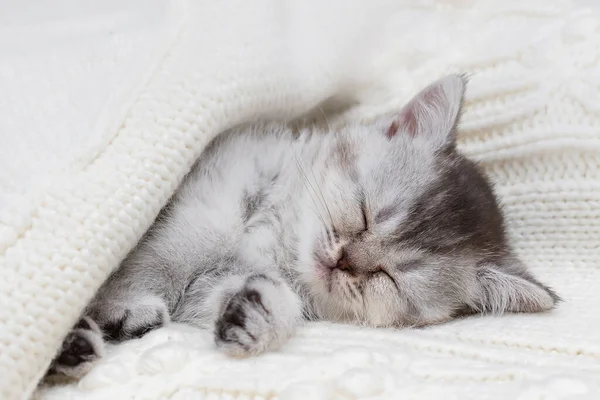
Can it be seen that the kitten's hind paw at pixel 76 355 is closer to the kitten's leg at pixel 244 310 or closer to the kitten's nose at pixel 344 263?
the kitten's leg at pixel 244 310

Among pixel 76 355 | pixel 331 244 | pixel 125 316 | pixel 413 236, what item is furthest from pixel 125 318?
pixel 413 236

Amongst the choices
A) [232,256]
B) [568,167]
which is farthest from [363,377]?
[568,167]

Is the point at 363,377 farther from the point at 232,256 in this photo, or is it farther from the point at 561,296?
the point at 561,296

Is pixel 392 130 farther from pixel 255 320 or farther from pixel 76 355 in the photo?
pixel 76 355

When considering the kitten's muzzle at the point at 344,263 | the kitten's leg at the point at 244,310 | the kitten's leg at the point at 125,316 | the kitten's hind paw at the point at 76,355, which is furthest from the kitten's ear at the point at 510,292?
the kitten's hind paw at the point at 76,355

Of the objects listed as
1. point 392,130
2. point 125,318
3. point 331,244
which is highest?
point 392,130
